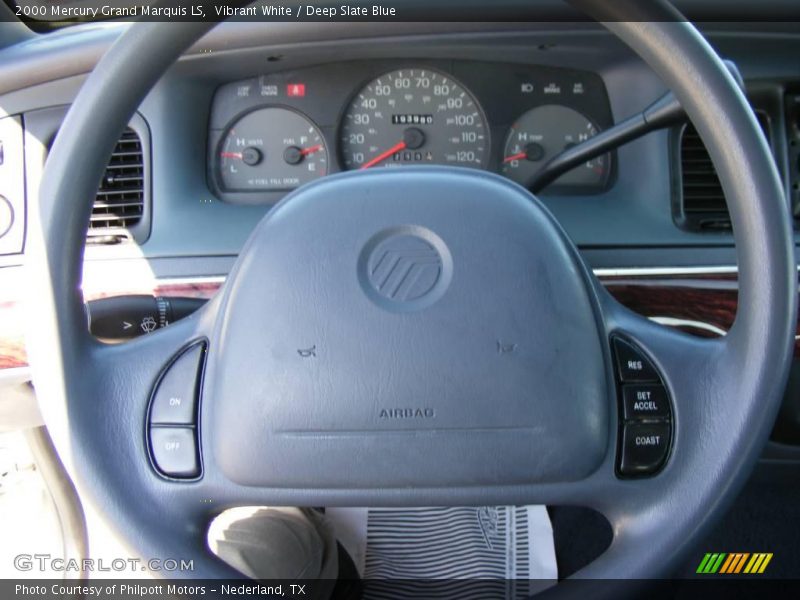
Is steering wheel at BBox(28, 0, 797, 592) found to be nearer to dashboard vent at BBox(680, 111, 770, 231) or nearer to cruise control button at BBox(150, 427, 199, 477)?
cruise control button at BBox(150, 427, 199, 477)

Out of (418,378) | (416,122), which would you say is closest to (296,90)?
(416,122)

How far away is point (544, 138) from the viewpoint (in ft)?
5.11

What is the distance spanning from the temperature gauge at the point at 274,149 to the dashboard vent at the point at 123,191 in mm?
165

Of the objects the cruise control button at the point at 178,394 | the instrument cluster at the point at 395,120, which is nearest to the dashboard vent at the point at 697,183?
the instrument cluster at the point at 395,120

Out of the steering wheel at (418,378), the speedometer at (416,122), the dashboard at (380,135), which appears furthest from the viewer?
the speedometer at (416,122)

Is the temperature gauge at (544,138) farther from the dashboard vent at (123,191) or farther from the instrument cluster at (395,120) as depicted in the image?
the dashboard vent at (123,191)

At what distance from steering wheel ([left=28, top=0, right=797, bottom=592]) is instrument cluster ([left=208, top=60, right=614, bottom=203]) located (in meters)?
0.69

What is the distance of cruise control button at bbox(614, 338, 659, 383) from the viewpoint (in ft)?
2.85

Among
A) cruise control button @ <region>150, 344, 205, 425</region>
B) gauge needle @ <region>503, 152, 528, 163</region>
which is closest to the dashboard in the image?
gauge needle @ <region>503, 152, 528, 163</region>

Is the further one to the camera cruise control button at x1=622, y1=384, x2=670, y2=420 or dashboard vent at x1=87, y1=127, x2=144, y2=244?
dashboard vent at x1=87, y1=127, x2=144, y2=244

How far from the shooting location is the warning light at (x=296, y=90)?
60.2 inches

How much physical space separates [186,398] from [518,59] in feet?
3.25

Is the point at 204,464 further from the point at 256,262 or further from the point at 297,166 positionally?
the point at 297,166

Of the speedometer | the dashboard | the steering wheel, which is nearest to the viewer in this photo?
the steering wheel
